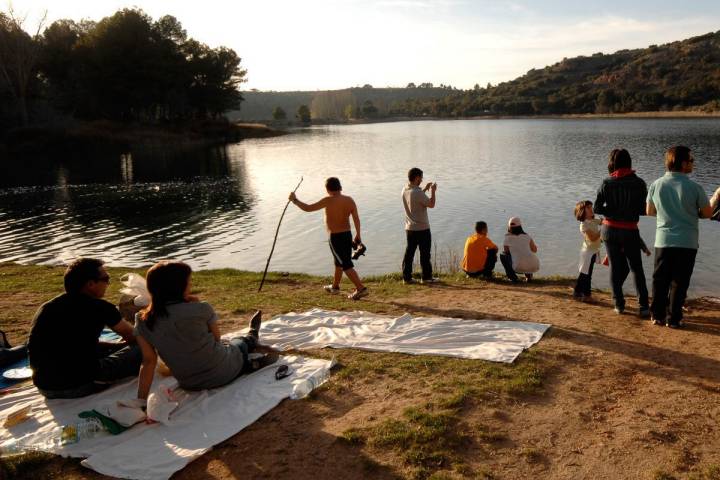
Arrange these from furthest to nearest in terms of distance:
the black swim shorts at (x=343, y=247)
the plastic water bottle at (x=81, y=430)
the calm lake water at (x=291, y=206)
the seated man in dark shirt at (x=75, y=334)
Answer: the calm lake water at (x=291, y=206) → the black swim shorts at (x=343, y=247) → the seated man in dark shirt at (x=75, y=334) → the plastic water bottle at (x=81, y=430)

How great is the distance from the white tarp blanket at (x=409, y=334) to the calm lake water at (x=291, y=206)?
21.8 ft

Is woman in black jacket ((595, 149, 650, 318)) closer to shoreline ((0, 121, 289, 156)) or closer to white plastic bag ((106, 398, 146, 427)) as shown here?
white plastic bag ((106, 398, 146, 427))

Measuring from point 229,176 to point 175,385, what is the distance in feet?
108

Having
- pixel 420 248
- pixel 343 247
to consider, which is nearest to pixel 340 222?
pixel 343 247

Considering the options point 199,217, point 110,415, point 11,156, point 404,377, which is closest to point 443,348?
point 404,377

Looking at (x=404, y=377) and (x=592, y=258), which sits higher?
(x=592, y=258)

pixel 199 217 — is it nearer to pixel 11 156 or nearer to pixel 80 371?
pixel 80 371

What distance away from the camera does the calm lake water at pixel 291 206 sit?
16812 mm

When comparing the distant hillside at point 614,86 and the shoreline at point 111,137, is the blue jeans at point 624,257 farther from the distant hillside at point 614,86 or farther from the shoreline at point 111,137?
the distant hillside at point 614,86

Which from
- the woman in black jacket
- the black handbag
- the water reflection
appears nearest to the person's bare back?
the woman in black jacket

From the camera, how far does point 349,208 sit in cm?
911

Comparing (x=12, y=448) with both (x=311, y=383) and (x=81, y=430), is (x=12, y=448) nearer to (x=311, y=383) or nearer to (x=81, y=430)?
(x=81, y=430)

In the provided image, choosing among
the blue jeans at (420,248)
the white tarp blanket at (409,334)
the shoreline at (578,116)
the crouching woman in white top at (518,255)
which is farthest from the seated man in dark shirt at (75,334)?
the shoreline at (578,116)

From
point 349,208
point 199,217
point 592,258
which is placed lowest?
point 199,217
